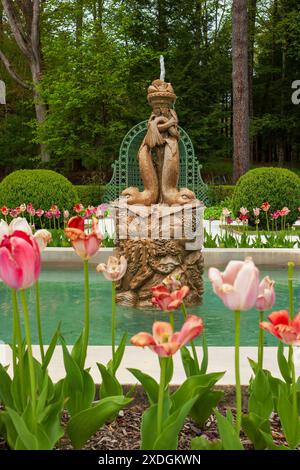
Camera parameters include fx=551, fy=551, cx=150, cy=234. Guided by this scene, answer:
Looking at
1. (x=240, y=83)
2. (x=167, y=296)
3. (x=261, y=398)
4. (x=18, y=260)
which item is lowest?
(x=261, y=398)

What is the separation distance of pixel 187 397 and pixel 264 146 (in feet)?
99.8

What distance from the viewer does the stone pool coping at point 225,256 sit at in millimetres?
6895

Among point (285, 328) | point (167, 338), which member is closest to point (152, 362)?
point (285, 328)

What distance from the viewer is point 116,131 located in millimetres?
20234

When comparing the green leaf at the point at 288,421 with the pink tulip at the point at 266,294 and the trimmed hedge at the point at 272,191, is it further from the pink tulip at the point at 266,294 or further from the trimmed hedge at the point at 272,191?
the trimmed hedge at the point at 272,191

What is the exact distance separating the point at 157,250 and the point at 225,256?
72.0 inches

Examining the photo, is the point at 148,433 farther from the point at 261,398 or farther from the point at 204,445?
the point at 261,398

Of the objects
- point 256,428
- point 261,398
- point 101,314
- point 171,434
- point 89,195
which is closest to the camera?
point 171,434

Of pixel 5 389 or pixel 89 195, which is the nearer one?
pixel 5 389

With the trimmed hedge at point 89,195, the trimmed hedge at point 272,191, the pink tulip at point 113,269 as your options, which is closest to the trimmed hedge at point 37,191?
the trimmed hedge at point 272,191

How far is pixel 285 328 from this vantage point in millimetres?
1403

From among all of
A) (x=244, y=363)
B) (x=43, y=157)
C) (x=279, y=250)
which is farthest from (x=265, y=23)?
(x=244, y=363)

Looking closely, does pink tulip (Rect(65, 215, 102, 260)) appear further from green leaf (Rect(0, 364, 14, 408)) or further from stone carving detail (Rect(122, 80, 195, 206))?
stone carving detail (Rect(122, 80, 195, 206))
